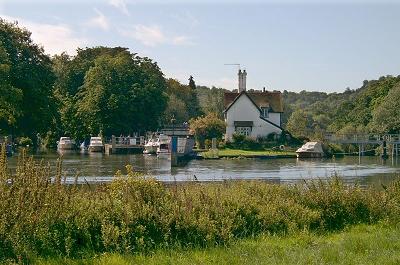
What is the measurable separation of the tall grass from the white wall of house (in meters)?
79.4

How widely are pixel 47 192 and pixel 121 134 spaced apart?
83617 mm

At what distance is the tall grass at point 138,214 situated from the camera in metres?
10.5

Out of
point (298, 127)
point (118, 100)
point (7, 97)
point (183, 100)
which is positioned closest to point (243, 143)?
point (118, 100)

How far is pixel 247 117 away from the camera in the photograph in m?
94.9

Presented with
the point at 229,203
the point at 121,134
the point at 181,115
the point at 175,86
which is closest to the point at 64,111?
the point at 121,134

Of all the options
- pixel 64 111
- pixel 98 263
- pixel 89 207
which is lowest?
pixel 98 263

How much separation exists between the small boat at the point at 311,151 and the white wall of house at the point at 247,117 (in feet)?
53.4

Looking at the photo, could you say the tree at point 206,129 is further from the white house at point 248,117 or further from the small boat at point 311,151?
the small boat at point 311,151

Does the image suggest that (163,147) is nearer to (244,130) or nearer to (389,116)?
(244,130)

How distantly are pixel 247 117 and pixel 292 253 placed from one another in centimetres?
8451

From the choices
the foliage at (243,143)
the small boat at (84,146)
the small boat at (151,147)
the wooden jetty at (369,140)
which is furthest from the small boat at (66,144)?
the wooden jetty at (369,140)

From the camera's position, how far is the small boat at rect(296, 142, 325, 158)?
74438mm

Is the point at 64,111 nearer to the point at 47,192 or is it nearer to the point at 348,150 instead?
the point at 348,150

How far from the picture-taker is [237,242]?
37.9 feet
